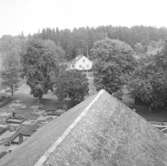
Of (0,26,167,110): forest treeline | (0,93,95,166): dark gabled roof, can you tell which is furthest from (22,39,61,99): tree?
(0,93,95,166): dark gabled roof

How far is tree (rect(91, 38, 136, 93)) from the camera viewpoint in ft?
83.4

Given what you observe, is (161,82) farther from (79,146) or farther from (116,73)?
(79,146)

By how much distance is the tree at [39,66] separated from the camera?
2811 centimetres

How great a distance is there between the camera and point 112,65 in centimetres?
2523

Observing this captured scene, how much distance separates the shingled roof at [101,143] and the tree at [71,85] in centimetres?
1468

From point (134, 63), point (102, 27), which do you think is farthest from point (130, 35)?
point (134, 63)

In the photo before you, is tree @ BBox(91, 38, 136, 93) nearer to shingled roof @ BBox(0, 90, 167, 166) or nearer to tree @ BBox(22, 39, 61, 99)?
tree @ BBox(22, 39, 61, 99)

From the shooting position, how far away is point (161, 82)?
22484 millimetres

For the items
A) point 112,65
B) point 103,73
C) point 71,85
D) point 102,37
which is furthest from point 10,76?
point 102,37

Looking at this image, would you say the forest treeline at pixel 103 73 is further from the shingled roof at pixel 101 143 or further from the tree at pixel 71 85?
the shingled roof at pixel 101 143

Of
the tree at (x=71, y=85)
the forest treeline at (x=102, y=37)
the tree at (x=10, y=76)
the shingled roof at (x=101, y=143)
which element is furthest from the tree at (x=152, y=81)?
the forest treeline at (x=102, y=37)

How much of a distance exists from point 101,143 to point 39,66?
2306cm

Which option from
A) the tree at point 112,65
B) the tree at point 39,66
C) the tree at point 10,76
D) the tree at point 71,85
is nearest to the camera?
the tree at point 71,85

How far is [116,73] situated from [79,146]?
20.0 meters
